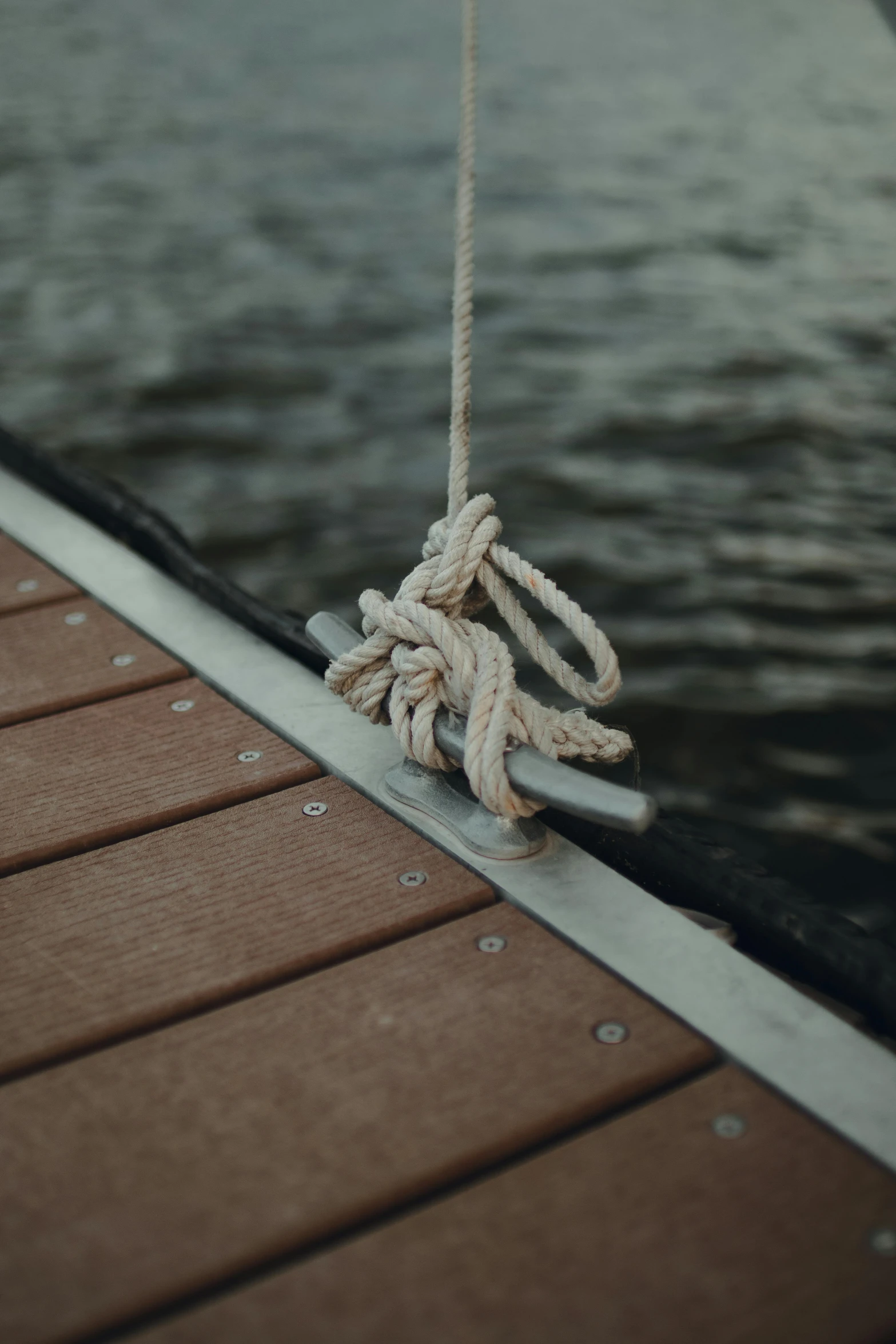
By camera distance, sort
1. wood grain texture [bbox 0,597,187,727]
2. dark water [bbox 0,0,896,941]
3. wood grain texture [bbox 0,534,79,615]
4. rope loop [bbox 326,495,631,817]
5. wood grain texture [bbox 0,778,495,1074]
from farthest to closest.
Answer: dark water [bbox 0,0,896,941] → wood grain texture [bbox 0,534,79,615] → wood grain texture [bbox 0,597,187,727] → rope loop [bbox 326,495,631,817] → wood grain texture [bbox 0,778,495,1074]

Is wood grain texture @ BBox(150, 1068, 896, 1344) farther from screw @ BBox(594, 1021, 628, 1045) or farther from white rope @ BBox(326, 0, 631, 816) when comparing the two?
white rope @ BBox(326, 0, 631, 816)

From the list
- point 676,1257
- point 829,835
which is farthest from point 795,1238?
point 829,835

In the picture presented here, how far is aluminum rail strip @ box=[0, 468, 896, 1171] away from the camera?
1032mm

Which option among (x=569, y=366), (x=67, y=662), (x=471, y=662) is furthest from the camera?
(x=569, y=366)

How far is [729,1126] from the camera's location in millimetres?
989

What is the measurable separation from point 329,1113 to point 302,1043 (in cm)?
8

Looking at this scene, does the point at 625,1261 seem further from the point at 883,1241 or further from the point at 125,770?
the point at 125,770

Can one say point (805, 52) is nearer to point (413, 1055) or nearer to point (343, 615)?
point (343, 615)

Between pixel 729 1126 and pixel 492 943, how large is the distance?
26 cm

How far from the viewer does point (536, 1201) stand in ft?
3.05

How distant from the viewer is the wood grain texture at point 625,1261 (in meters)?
0.85

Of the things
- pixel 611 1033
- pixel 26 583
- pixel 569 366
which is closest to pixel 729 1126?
pixel 611 1033

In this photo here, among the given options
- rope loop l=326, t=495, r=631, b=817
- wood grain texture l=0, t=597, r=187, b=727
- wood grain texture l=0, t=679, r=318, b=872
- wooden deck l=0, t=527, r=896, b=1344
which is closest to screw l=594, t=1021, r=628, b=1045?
wooden deck l=0, t=527, r=896, b=1344

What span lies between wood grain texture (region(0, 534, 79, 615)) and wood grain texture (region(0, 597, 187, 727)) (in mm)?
20
